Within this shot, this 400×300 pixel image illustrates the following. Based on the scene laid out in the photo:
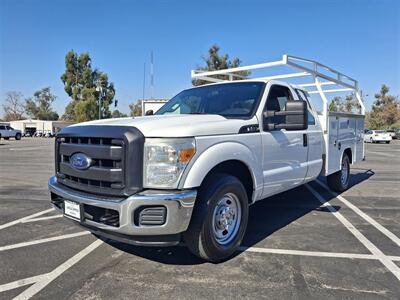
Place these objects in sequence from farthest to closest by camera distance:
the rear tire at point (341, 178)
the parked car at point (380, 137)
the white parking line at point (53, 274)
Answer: the parked car at point (380, 137), the rear tire at point (341, 178), the white parking line at point (53, 274)

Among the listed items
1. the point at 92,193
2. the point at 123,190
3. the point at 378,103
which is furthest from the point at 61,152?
the point at 378,103

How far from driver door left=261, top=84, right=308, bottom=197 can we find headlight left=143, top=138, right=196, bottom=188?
4.88ft

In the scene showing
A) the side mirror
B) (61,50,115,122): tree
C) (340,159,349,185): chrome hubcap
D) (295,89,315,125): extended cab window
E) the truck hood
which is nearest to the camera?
the truck hood

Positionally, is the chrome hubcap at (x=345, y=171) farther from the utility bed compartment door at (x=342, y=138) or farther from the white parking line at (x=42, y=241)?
the white parking line at (x=42, y=241)

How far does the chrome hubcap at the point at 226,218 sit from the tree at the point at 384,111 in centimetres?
7214

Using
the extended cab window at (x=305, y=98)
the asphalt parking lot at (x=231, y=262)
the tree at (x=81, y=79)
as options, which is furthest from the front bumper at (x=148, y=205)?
the tree at (x=81, y=79)

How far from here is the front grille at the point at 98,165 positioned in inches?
123

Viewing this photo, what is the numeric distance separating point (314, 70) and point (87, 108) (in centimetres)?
5679

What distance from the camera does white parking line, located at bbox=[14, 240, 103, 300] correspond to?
9.76 ft

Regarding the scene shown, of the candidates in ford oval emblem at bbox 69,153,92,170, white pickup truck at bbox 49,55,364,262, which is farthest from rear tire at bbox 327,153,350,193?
ford oval emblem at bbox 69,153,92,170

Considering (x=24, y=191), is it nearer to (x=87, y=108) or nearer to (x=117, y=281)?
(x=117, y=281)

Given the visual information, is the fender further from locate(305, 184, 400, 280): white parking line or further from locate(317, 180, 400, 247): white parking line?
locate(317, 180, 400, 247): white parking line

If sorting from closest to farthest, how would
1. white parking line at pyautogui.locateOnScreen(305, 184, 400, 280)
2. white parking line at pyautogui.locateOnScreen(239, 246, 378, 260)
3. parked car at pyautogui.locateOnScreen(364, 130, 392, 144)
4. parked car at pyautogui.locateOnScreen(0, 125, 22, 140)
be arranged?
white parking line at pyautogui.locateOnScreen(305, 184, 400, 280) → white parking line at pyautogui.locateOnScreen(239, 246, 378, 260) → parked car at pyautogui.locateOnScreen(364, 130, 392, 144) → parked car at pyautogui.locateOnScreen(0, 125, 22, 140)

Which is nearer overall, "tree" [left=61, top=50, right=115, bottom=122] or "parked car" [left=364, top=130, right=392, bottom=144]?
"parked car" [left=364, top=130, right=392, bottom=144]
